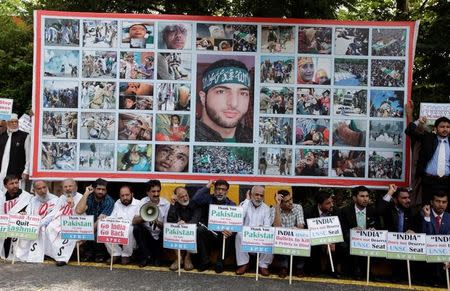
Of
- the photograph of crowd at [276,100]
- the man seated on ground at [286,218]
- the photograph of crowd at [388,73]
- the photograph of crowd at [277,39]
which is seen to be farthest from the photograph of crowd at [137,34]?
the photograph of crowd at [388,73]

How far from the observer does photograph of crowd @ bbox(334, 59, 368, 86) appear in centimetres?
774

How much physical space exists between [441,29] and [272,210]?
5833 millimetres

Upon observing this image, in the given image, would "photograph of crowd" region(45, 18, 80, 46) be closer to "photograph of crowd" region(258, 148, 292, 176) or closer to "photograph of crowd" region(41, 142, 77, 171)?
"photograph of crowd" region(41, 142, 77, 171)

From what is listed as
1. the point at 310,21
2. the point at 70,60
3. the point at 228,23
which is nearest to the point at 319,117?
the point at 310,21

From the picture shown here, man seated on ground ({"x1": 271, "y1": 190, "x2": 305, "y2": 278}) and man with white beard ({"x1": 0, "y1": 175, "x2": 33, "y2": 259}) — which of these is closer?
man seated on ground ({"x1": 271, "y1": 190, "x2": 305, "y2": 278})

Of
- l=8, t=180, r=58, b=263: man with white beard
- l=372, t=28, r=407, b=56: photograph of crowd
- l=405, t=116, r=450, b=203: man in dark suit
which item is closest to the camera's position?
l=8, t=180, r=58, b=263: man with white beard

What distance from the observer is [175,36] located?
309 inches

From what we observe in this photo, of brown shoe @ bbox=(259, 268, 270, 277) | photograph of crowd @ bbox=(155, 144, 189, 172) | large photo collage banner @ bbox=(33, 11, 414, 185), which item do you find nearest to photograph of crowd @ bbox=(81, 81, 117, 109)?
large photo collage banner @ bbox=(33, 11, 414, 185)

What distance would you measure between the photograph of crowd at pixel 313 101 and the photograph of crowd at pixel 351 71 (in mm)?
314

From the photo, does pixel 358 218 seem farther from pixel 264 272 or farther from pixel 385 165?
pixel 264 272

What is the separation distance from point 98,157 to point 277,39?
11.4ft

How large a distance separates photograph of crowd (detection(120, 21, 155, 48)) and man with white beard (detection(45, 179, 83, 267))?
2390 millimetres

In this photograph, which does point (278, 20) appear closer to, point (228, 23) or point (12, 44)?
point (228, 23)

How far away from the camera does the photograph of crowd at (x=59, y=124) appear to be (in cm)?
791
